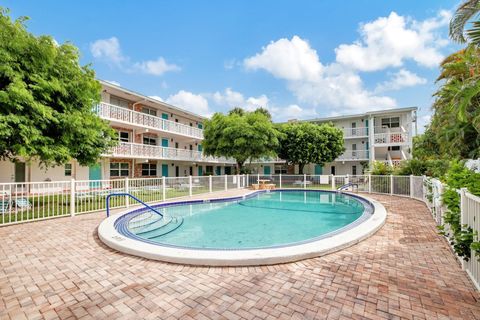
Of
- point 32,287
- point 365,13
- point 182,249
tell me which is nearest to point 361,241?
point 182,249

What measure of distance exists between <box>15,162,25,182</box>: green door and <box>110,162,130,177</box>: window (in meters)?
5.34

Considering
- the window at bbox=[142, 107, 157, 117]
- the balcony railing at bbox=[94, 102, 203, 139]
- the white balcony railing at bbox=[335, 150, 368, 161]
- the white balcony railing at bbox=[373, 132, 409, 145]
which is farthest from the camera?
the white balcony railing at bbox=[335, 150, 368, 161]

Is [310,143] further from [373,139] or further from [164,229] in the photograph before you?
[164,229]

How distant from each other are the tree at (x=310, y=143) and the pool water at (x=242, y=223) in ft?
34.1

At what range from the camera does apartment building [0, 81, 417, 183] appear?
17000mm

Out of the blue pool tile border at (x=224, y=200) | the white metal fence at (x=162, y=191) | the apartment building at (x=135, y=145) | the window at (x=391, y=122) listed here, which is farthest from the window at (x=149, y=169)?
the window at (x=391, y=122)

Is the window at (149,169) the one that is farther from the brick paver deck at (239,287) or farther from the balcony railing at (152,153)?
the brick paver deck at (239,287)

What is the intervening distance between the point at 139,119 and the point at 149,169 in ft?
18.2

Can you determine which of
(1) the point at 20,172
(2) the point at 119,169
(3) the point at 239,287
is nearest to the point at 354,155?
(2) the point at 119,169

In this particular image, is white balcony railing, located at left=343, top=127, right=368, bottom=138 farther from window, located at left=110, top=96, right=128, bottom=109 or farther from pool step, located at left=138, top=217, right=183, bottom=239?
pool step, located at left=138, top=217, right=183, bottom=239

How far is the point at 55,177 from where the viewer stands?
54.0ft

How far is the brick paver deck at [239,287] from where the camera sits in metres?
2.88

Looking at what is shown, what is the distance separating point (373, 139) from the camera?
87.7ft

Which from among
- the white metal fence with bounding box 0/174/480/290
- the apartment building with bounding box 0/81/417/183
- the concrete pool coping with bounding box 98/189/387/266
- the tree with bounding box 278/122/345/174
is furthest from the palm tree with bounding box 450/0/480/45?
the tree with bounding box 278/122/345/174
